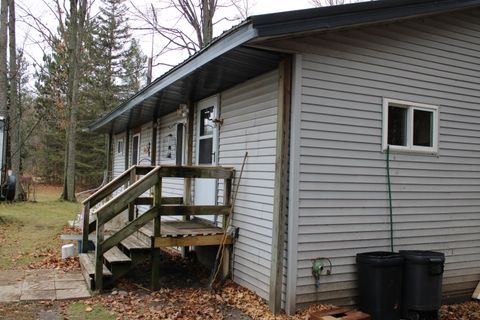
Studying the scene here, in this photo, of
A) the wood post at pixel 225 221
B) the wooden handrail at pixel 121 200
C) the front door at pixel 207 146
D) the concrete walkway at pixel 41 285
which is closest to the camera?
the concrete walkway at pixel 41 285

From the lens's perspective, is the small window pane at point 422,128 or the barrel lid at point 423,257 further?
the small window pane at point 422,128

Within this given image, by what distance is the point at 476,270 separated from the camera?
6.03 metres

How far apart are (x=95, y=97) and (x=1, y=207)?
13.2m

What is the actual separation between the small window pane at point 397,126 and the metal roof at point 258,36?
1.14 metres

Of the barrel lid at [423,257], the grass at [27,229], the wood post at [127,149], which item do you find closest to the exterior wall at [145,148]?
the wood post at [127,149]

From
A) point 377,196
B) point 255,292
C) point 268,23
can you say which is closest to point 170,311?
point 255,292

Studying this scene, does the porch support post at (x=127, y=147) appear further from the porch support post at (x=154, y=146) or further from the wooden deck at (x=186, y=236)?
the wooden deck at (x=186, y=236)

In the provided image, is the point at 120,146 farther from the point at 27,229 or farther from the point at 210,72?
the point at 210,72

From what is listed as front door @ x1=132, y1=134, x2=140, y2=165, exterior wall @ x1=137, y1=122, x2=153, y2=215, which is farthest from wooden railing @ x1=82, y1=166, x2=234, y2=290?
front door @ x1=132, y1=134, x2=140, y2=165

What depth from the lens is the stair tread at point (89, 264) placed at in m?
5.34

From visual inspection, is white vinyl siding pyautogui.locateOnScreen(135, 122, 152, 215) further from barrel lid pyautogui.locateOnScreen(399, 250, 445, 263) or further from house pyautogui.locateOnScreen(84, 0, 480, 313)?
barrel lid pyautogui.locateOnScreen(399, 250, 445, 263)

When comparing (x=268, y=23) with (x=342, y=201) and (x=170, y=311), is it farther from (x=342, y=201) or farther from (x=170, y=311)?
(x=170, y=311)

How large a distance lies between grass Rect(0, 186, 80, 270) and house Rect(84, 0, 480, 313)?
3484mm

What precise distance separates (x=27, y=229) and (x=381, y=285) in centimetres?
842
